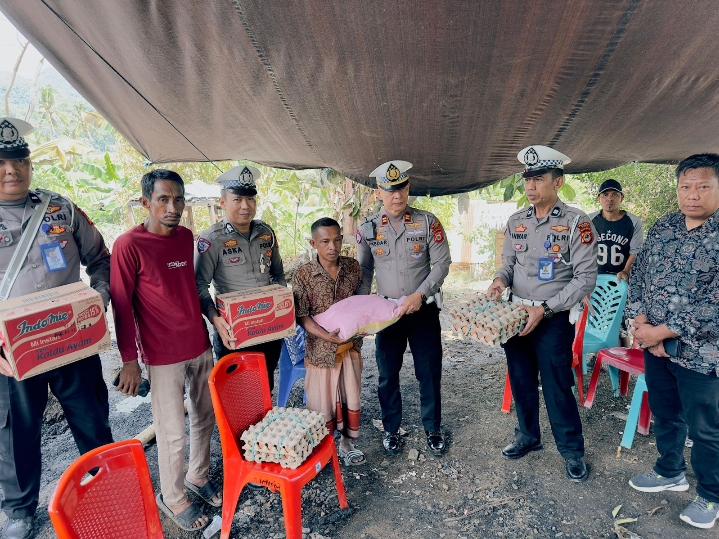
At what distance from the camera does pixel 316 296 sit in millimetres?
2891

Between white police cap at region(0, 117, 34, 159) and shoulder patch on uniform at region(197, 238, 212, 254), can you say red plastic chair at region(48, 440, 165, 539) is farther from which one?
white police cap at region(0, 117, 34, 159)

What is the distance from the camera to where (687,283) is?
2.27m

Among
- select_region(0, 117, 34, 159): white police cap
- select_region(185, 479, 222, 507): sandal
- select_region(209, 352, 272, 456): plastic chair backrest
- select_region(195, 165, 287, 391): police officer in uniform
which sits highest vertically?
select_region(0, 117, 34, 159): white police cap

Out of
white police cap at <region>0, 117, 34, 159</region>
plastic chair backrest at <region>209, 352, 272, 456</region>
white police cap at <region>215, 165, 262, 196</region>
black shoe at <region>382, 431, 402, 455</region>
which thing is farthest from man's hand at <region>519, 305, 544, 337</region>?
white police cap at <region>0, 117, 34, 159</region>

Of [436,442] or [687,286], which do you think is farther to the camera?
[436,442]

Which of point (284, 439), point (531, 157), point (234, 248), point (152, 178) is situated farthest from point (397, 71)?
point (284, 439)

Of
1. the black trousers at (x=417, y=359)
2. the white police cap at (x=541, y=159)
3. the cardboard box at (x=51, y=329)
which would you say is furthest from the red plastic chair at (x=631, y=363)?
the cardboard box at (x=51, y=329)

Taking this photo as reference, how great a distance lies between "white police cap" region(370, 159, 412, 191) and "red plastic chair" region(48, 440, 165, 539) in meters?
2.14

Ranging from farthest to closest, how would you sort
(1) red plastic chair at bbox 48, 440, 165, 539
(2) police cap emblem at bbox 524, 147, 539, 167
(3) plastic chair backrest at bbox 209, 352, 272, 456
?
1. (2) police cap emblem at bbox 524, 147, 539, 167
2. (3) plastic chair backrest at bbox 209, 352, 272, 456
3. (1) red plastic chair at bbox 48, 440, 165, 539

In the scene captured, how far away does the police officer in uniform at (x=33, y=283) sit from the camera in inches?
86.1

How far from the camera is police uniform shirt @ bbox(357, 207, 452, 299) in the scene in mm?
3109

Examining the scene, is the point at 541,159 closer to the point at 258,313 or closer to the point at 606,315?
the point at 258,313

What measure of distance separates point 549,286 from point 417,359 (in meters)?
1.06

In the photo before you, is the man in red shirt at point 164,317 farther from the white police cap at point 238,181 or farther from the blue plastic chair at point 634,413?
the blue plastic chair at point 634,413
